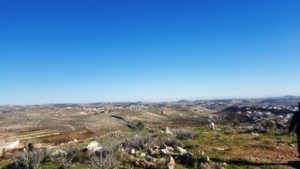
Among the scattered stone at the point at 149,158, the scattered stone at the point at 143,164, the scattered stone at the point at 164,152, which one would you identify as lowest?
the scattered stone at the point at 143,164

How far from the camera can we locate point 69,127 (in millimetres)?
81125

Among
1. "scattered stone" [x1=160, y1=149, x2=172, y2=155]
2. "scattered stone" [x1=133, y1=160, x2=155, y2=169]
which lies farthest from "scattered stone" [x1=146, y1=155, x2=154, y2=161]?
"scattered stone" [x1=160, y1=149, x2=172, y2=155]

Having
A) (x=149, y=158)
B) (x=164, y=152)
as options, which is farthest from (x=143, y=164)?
(x=164, y=152)

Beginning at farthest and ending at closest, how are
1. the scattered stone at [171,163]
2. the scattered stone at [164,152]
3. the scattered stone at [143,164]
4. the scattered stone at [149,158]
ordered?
the scattered stone at [164,152] < the scattered stone at [149,158] < the scattered stone at [143,164] < the scattered stone at [171,163]

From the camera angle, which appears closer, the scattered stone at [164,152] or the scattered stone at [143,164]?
the scattered stone at [143,164]

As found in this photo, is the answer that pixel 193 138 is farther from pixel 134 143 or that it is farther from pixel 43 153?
pixel 43 153

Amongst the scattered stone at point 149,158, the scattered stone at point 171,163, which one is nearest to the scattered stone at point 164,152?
the scattered stone at point 149,158

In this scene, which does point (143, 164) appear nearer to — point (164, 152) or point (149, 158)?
point (149, 158)

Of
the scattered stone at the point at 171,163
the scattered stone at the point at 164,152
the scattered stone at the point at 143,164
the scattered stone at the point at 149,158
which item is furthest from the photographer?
the scattered stone at the point at 164,152

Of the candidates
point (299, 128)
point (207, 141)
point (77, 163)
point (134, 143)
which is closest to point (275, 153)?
point (299, 128)

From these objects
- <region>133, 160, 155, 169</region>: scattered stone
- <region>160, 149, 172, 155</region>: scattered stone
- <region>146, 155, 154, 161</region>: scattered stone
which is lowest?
<region>133, 160, 155, 169</region>: scattered stone

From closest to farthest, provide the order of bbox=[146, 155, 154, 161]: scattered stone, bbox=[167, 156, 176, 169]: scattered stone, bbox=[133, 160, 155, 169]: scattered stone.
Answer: bbox=[167, 156, 176, 169]: scattered stone < bbox=[133, 160, 155, 169]: scattered stone < bbox=[146, 155, 154, 161]: scattered stone

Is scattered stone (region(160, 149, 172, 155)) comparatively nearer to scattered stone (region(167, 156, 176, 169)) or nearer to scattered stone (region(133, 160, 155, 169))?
scattered stone (region(167, 156, 176, 169))

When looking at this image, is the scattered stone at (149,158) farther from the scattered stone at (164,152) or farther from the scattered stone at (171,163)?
the scattered stone at (171,163)
